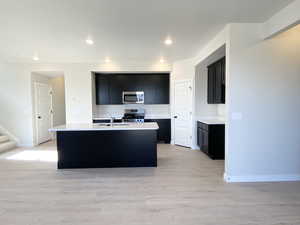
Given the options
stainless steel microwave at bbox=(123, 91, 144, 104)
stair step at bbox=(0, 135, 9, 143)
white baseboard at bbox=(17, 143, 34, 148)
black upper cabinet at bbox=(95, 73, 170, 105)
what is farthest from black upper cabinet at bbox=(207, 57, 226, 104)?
stair step at bbox=(0, 135, 9, 143)

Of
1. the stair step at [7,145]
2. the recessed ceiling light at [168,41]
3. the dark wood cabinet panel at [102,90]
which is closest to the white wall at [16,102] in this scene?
the stair step at [7,145]

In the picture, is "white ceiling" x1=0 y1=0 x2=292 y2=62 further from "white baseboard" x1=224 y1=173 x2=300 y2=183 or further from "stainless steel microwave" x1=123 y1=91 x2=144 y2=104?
"white baseboard" x1=224 y1=173 x2=300 y2=183

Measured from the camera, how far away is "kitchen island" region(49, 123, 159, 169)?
3.77 metres

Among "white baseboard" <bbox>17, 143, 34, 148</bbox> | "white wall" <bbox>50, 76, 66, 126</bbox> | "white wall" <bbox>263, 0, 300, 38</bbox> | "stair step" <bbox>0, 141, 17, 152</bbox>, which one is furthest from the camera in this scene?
"white wall" <bbox>50, 76, 66, 126</bbox>

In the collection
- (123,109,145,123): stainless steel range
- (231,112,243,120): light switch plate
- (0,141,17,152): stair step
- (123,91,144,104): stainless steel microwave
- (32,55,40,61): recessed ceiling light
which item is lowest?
(0,141,17,152): stair step

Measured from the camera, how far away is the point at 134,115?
20.3 ft

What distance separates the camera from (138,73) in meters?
6.02

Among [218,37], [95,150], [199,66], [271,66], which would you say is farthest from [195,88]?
[95,150]

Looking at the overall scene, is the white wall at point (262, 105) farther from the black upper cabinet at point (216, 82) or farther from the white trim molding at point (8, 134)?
the white trim molding at point (8, 134)

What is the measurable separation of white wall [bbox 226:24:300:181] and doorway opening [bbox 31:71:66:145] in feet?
17.1

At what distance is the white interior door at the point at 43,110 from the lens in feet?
19.5

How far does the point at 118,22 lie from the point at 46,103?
4.84m

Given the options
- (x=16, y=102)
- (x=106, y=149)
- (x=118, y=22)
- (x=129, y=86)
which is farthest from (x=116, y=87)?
(x=118, y=22)

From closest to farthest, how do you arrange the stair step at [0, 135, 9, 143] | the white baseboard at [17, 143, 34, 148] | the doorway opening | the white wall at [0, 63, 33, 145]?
1. the stair step at [0, 135, 9, 143]
2. the white wall at [0, 63, 33, 145]
3. the white baseboard at [17, 143, 34, 148]
4. the doorway opening
